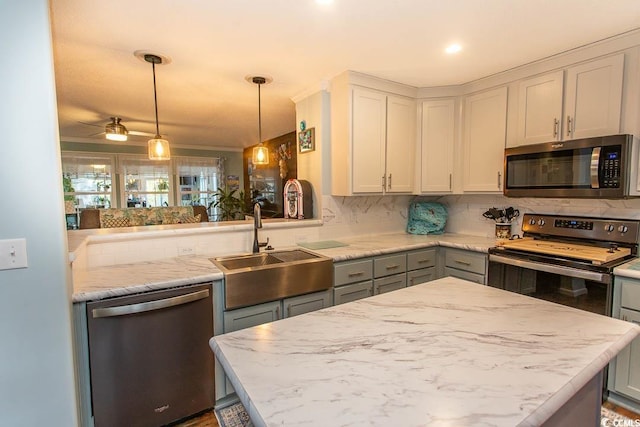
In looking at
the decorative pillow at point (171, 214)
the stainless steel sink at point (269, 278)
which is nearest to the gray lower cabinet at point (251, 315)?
the stainless steel sink at point (269, 278)

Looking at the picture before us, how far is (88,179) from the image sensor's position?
19.1 feet

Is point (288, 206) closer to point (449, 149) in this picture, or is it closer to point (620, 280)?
point (449, 149)

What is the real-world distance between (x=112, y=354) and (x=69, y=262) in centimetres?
53

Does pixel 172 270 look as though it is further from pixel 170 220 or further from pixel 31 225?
pixel 170 220

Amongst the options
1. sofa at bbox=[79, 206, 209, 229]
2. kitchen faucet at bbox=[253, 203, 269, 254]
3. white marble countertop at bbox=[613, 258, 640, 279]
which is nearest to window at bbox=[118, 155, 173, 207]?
sofa at bbox=[79, 206, 209, 229]

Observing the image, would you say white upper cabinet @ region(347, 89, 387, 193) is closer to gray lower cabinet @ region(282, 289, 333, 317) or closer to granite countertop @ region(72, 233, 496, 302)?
granite countertop @ region(72, 233, 496, 302)

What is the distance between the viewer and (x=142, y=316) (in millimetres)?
1649

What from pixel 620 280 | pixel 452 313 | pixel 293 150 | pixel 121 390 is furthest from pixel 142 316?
pixel 293 150

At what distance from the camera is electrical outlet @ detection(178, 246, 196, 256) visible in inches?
91.7

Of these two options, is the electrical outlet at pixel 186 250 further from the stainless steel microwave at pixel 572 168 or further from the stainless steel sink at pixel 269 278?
the stainless steel microwave at pixel 572 168

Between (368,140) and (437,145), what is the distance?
0.74 meters

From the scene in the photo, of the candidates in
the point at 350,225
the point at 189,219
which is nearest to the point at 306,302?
the point at 350,225

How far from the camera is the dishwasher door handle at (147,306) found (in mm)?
1536

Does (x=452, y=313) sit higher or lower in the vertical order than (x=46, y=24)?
lower
